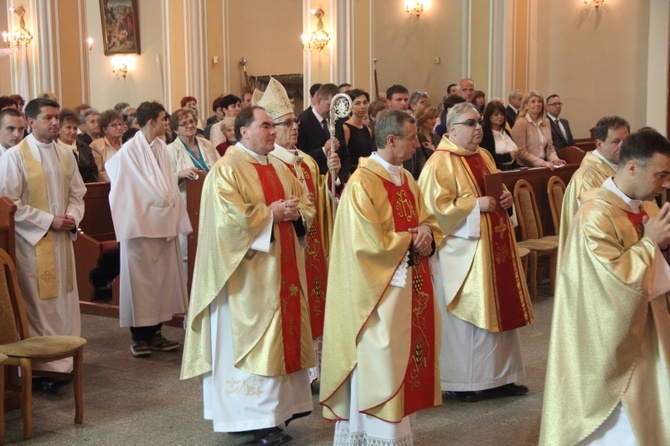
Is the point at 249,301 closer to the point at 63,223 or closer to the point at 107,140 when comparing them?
the point at 63,223

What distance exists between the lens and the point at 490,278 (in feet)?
17.8

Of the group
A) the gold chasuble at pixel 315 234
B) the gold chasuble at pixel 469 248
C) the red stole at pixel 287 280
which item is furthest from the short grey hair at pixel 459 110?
the red stole at pixel 287 280

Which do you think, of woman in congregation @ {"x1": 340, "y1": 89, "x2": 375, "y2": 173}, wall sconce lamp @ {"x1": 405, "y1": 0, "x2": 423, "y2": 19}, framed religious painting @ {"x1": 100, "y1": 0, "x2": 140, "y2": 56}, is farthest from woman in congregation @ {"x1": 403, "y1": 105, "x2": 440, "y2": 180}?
framed religious painting @ {"x1": 100, "y1": 0, "x2": 140, "y2": 56}

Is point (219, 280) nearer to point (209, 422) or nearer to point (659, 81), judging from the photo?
point (209, 422)

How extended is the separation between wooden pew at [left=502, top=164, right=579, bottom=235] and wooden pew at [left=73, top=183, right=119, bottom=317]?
3730 mm

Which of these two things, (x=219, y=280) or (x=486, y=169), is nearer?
(x=219, y=280)

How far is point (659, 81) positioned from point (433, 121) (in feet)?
32.3

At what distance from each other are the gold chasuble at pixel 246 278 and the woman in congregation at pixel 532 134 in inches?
211

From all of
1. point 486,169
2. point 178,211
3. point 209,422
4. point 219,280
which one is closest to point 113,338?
point 178,211

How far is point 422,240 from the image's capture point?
13.8 ft

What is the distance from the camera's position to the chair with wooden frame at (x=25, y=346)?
4.78 meters

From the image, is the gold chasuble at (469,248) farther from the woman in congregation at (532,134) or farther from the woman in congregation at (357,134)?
the woman in congregation at (532,134)

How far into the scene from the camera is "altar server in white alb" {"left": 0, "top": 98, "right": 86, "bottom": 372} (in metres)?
5.59

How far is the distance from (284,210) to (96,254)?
12.5 feet
